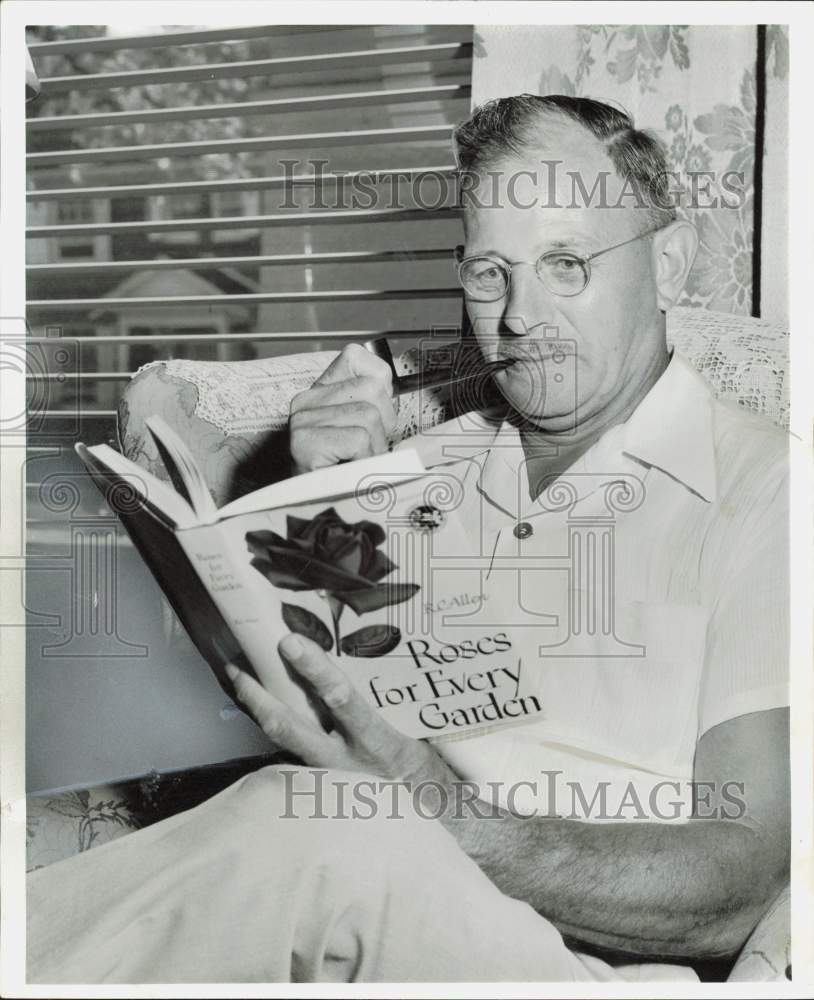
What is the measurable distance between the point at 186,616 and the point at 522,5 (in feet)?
4.08

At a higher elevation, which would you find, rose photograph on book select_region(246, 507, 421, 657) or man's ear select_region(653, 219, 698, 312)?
man's ear select_region(653, 219, 698, 312)

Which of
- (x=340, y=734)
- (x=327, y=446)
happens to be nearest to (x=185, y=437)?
(x=327, y=446)

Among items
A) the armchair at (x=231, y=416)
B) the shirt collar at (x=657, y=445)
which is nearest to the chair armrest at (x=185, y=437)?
the armchair at (x=231, y=416)

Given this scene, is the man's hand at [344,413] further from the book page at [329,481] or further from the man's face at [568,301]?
the man's face at [568,301]

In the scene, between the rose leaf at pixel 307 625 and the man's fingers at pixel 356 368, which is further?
the man's fingers at pixel 356 368

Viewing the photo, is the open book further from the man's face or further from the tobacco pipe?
the man's face

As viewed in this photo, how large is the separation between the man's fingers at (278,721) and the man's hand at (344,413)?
1.23ft

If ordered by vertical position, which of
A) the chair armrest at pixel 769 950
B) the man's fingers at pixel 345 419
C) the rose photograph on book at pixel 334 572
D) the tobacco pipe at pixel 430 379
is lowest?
the chair armrest at pixel 769 950

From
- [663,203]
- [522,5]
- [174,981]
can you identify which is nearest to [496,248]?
[663,203]

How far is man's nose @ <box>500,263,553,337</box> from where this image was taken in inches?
66.0

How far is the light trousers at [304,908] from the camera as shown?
5.36ft

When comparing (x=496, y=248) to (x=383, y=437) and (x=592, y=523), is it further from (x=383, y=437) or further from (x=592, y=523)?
(x=592, y=523)

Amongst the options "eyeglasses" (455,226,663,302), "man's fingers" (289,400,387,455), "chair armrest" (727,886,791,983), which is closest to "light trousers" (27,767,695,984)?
"chair armrest" (727,886,791,983)

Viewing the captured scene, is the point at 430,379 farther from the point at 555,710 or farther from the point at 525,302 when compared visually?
the point at 555,710
